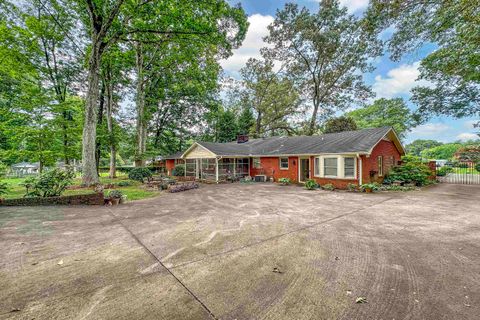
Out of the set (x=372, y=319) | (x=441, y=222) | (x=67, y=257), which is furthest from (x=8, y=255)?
(x=441, y=222)

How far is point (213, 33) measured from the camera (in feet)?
39.9

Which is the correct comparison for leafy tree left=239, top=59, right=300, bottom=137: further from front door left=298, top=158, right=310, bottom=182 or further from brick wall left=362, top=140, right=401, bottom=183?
brick wall left=362, top=140, right=401, bottom=183

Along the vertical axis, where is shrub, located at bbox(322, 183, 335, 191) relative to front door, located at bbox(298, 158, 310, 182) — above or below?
below

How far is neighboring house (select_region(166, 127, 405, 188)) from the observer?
1173cm

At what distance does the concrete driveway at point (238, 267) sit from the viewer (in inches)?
88.7

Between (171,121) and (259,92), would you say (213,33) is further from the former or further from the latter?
(171,121)

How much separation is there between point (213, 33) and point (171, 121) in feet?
60.3

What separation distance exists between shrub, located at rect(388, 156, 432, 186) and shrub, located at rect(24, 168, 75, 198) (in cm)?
1752

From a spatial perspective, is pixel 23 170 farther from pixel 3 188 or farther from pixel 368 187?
pixel 368 187

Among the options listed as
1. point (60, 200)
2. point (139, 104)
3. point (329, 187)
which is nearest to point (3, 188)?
point (60, 200)

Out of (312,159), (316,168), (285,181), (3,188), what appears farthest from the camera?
(285,181)

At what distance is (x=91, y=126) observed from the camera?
10.9 meters

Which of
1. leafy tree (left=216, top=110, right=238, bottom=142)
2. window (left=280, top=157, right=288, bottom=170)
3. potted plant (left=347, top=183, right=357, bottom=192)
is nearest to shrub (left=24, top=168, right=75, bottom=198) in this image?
window (left=280, top=157, right=288, bottom=170)

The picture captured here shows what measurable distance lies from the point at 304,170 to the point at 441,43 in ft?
40.8
